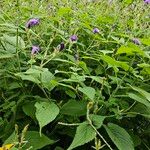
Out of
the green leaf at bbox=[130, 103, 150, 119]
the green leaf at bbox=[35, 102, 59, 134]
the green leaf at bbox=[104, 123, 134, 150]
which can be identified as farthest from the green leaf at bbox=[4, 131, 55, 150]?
the green leaf at bbox=[130, 103, 150, 119]

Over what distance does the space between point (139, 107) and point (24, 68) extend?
0.52 meters

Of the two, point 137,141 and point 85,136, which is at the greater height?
point 85,136

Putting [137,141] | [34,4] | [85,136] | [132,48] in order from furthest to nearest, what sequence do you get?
[34,4] → [137,141] → [132,48] → [85,136]

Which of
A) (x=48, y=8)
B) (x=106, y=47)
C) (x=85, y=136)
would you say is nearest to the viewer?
(x=85, y=136)

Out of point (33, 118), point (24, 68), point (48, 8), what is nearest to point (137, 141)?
point (33, 118)

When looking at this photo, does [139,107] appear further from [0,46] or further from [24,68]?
[0,46]

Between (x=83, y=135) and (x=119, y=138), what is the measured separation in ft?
0.67

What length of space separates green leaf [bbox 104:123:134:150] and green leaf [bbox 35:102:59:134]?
0.75 feet

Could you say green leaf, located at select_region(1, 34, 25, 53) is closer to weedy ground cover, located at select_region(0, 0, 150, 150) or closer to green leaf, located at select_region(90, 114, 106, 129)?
weedy ground cover, located at select_region(0, 0, 150, 150)

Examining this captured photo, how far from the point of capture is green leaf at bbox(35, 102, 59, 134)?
58.1 inches

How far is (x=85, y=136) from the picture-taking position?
1462mm

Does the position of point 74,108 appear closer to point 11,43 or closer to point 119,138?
point 119,138

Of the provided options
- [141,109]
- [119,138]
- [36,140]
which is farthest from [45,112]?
[141,109]

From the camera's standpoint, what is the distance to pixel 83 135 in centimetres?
147
